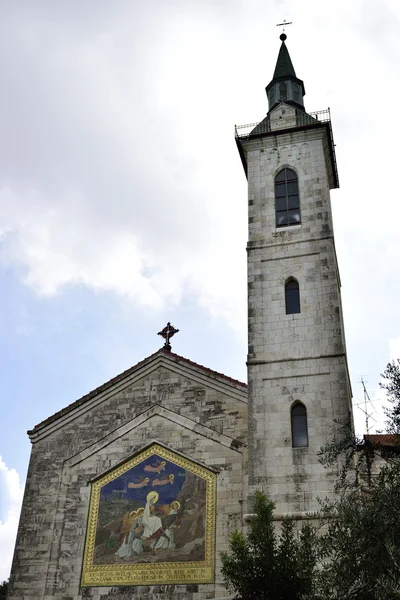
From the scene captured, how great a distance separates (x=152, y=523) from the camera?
61.4 ft

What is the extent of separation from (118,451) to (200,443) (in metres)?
2.65

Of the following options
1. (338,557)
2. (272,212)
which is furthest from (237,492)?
(272,212)

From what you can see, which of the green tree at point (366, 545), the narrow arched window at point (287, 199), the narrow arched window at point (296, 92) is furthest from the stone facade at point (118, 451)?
the narrow arched window at point (296, 92)

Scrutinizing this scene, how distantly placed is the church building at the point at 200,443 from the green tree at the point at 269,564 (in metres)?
3.31

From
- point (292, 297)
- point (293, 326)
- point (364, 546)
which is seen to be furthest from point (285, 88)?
point (364, 546)

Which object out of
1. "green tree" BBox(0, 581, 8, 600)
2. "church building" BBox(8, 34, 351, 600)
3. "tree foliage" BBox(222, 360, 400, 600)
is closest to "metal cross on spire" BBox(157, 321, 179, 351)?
"church building" BBox(8, 34, 351, 600)

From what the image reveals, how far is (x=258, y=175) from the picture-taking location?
23.2 metres

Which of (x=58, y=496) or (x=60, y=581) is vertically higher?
(x=58, y=496)

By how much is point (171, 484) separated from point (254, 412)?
3.30 metres

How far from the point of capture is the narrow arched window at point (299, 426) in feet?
→ 58.5

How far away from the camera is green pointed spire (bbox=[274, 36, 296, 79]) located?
27.1 meters

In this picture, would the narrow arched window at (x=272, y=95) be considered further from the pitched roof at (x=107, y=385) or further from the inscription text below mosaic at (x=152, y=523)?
the inscription text below mosaic at (x=152, y=523)

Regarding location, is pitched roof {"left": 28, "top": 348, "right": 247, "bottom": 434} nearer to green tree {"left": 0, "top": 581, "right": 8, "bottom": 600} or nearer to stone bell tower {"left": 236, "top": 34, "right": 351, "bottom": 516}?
stone bell tower {"left": 236, "top": 34, "right": 351, "bottom": 516}

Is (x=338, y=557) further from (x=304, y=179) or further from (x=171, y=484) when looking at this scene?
(x=304, y=179)
